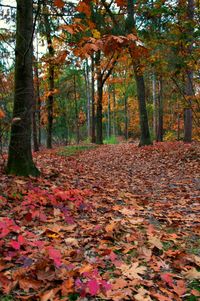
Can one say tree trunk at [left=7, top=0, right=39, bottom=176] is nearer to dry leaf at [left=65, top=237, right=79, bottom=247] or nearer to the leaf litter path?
the leaf litter path

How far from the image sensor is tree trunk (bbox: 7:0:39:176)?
19.5 ft

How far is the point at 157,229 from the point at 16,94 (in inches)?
141

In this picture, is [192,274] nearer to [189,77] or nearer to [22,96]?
[22,96]

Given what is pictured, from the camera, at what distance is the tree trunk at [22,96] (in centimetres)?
595

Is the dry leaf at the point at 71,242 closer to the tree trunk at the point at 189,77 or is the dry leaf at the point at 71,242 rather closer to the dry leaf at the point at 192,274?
the dry leaf at the point at 192,274

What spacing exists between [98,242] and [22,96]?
3.62 m

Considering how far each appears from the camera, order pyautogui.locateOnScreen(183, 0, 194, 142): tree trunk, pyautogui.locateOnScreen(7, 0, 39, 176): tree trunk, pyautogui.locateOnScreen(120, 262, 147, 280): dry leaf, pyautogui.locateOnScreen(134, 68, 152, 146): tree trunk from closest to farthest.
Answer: pyautogui.locateOnScreen(120, 262, 147, 280): dry leaf
pyautogui.locateOnScreen(7, 0, 39, 176): tree trunk
pyautogui.locateOnScreen(183, 0, 194, 142): tree trunk
pyautogui.locateOnScreen(134, 68, 152, 146): tree trunk

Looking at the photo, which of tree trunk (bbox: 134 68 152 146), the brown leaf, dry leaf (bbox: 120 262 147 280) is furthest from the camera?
tree trunk (bbox: 134 68 152 146)

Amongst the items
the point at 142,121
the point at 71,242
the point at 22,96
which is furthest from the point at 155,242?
the point at 142,121

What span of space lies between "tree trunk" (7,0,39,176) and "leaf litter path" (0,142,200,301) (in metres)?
0.51

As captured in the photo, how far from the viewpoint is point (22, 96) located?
19.7 ft

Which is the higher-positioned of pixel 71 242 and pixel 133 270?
pixel 71 242

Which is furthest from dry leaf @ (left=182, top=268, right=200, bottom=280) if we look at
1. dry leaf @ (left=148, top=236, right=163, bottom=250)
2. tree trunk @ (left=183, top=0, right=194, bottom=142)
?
tree trunk @ (left=183, top=0, right=194, bottom=142)

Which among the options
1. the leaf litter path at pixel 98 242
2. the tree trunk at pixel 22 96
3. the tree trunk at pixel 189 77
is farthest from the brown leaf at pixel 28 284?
the tree trunk at pixel 189 77
